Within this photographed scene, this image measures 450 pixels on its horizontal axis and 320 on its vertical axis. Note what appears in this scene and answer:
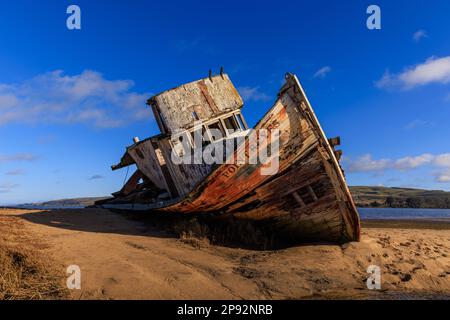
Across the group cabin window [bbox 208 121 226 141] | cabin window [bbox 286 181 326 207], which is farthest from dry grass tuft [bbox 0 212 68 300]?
cabin window [bbox 208 121 226 141]

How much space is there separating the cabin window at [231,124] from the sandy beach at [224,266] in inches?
153

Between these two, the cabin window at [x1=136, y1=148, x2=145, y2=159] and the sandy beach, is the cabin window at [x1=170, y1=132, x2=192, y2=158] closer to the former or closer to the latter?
the sandy beach

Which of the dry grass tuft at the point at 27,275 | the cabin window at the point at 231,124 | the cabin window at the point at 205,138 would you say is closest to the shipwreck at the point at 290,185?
the cabin window at the point at 205,138

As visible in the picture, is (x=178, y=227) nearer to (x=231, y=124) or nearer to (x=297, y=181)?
(x=297, y=181)

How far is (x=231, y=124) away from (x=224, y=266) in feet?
18.9

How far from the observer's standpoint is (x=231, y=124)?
418 inches

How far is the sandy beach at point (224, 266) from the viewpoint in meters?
4.59

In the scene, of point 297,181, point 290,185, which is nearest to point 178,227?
point 290,185

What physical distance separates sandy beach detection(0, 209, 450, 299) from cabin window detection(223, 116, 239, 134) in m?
3.89

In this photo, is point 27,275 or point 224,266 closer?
point 27,275
